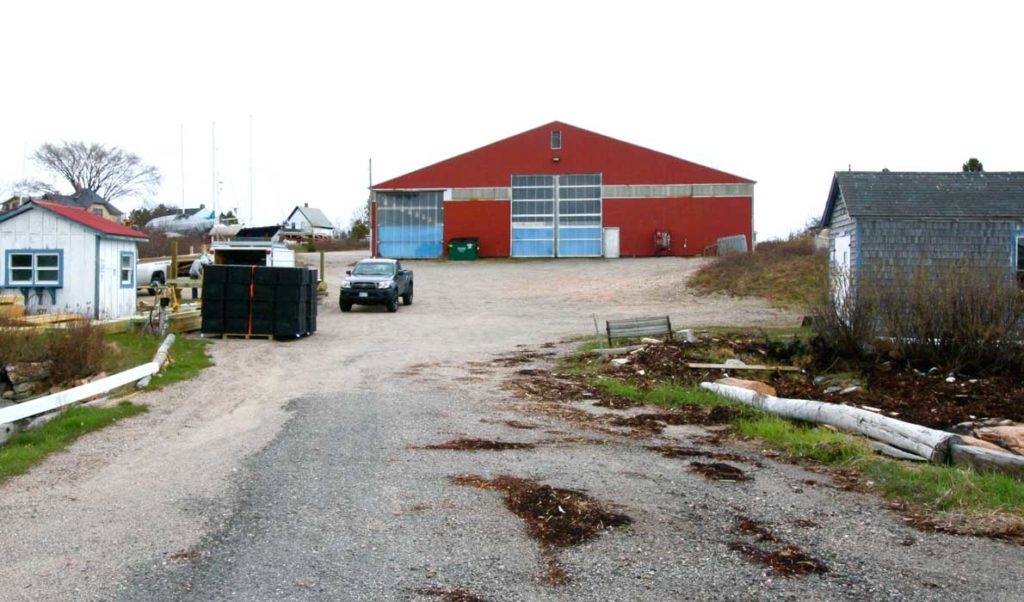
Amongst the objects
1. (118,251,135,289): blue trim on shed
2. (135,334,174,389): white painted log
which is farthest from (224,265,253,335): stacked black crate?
(118,251,135,289): blue trim on shed

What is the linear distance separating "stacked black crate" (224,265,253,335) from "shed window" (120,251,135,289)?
384 centimetres

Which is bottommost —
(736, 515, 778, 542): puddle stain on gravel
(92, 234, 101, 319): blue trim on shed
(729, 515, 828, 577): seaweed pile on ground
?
(729, 515, 828, 577): seaweed pile on ground

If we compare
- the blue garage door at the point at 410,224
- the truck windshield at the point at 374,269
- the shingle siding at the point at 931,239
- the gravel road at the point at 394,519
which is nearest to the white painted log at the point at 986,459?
the gravel road at the point at 394,519

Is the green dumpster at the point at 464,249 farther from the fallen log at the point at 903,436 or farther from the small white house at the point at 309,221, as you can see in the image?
the small white house at the point at 309,221

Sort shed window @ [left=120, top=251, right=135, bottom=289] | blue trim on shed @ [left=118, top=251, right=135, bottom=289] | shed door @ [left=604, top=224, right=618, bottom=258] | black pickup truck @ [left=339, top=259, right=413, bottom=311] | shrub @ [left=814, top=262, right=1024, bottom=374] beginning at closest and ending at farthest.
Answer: shrub @ [left=814, top=262, right=1024, bottom=374] → blue trim on shed @ [left=118, top=251, right=135, bottom=289] → shed window @ [left=120, top=251, right=135, bottom=289] → black pickup truck @ [left=339, top=259, right=413, bottom=311] → shed door @ [left=604, top=224, right=618, bottom=258]

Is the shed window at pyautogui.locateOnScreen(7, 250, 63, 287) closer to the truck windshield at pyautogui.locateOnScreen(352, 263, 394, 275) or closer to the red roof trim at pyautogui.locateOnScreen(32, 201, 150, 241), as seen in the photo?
the red roof trim at pyautogui.locateOnScreen(32, 201, 150, 241)

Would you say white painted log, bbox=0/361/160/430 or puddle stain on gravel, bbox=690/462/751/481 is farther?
white painted log, bbox=0/361/160/430

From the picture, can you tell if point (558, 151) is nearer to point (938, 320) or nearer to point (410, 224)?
point (410, 224)

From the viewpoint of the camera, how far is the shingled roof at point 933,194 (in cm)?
2189

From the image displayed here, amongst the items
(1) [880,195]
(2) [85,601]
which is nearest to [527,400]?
(2) [85,601]

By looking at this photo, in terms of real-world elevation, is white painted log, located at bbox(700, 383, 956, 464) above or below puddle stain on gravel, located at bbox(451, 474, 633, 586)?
above

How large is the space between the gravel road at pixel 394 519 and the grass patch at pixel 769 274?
72.2 feet

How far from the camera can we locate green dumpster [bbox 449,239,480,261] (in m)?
52.0

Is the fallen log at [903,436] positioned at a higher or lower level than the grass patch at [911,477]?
higher
